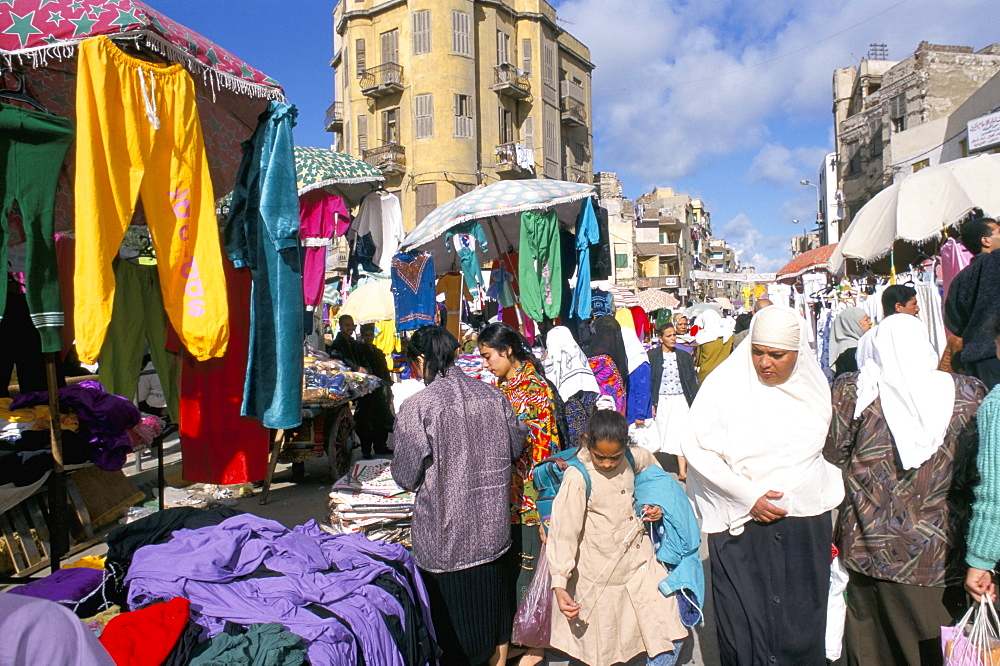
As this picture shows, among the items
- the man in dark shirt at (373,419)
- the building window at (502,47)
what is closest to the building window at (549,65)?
the building window at (502,47)

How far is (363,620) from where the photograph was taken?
7.97 ft

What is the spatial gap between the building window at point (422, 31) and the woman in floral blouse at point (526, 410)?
25.1 m

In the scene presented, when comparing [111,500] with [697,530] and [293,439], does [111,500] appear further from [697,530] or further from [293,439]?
[697,530]

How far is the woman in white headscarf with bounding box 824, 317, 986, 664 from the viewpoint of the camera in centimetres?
242

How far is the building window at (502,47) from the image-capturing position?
91.0 ft

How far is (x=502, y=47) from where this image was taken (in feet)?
91.6

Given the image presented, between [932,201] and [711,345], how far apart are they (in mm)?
2578

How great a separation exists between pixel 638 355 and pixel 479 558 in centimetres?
427

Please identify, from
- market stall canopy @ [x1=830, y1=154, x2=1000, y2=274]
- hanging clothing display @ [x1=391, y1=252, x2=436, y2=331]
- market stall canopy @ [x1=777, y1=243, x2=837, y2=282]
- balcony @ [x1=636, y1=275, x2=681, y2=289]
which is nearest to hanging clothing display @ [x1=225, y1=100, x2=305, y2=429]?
hanging clothing display @ [x1=391, y1=252, x2=436, y2=331]

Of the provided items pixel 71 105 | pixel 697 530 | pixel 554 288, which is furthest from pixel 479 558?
pixel 554 288

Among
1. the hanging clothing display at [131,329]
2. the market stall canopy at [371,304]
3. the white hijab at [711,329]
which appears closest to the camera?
the hanging clothing display at [131,329]

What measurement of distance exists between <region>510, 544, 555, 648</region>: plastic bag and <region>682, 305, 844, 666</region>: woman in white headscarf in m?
0.84

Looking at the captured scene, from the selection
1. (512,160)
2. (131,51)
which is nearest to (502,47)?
(512,160)

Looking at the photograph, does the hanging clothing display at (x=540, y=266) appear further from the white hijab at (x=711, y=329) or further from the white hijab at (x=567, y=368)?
the white hijab at (x=711, y=329)
